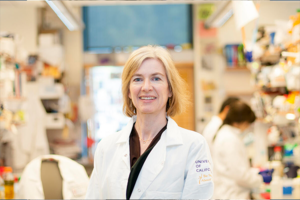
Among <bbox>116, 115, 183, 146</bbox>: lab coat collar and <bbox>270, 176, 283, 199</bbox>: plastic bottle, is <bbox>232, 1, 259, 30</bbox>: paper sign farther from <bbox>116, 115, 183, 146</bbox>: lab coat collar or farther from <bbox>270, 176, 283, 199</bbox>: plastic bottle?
<bbox>270, 176, 283, 199</bbox>: plastic bottle

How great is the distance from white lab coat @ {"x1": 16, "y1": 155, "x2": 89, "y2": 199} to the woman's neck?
124cm

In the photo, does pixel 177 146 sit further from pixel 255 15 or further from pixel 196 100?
pixel 196 100

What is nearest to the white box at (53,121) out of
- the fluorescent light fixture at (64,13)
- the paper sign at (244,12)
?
the fluorescent light fixture at (64,13)

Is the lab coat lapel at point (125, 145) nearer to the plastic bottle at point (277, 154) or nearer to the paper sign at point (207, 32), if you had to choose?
the plastic bottle at point (277, 154)

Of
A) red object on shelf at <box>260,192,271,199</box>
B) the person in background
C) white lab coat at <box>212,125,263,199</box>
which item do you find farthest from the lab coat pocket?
the person in background

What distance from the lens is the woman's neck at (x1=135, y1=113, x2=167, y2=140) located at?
5.37 ft

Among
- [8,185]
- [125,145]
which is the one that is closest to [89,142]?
[8,185]

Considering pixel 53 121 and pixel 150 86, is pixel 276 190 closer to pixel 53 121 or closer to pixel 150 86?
pixel 150 86

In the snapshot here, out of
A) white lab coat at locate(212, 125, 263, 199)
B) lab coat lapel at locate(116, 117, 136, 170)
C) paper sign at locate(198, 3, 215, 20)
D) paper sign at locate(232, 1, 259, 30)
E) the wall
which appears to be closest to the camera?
lab coat lapel at locate(116, 117, 136, 170)

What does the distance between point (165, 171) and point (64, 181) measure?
1.42 meters

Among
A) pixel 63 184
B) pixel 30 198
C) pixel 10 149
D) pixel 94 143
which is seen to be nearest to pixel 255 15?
pixel 63 184

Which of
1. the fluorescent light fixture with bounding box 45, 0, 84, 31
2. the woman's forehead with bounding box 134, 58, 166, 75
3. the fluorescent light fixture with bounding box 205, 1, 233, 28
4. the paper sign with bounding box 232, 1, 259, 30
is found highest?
the fluorescent light fixture with bounding box 205, 1, 233, 28

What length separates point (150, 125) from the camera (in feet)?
5.39

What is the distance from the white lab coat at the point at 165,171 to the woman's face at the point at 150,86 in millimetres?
155
